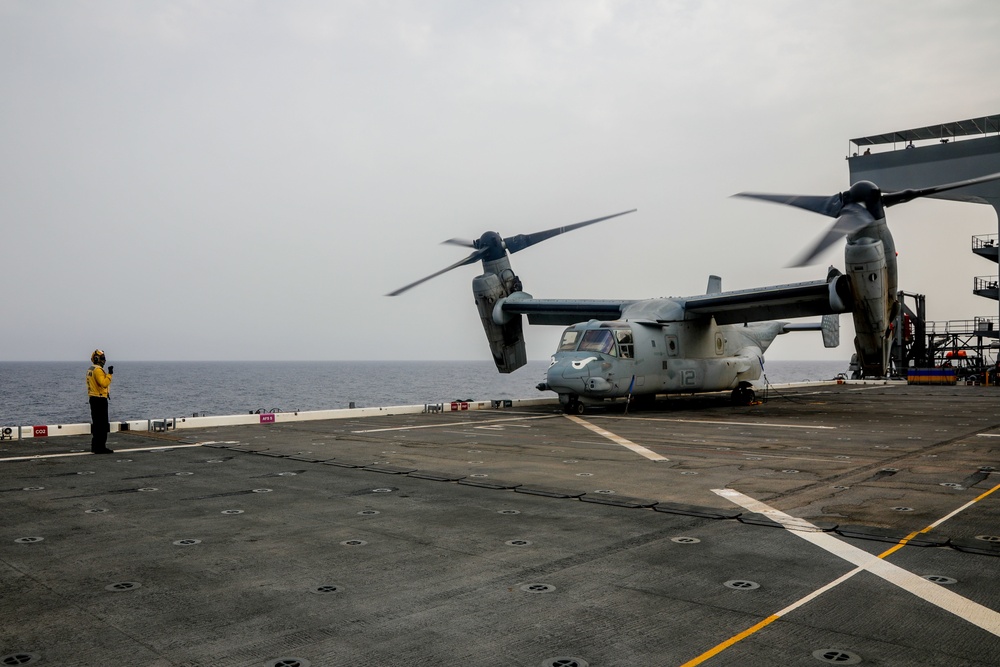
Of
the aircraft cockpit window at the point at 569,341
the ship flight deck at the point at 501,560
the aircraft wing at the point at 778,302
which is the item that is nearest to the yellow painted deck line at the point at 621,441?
the ship flight deck at the point at 501,560

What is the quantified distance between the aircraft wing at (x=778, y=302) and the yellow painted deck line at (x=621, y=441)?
23.8ft

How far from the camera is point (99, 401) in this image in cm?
1371

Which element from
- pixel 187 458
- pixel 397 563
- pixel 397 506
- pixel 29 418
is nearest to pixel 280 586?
pixel 397 563

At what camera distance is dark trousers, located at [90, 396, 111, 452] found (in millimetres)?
13039

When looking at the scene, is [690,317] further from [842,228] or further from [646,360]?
[842,228]

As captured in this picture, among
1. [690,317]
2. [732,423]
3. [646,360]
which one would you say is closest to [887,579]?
[732,423]

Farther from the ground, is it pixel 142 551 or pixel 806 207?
pixel 806 207

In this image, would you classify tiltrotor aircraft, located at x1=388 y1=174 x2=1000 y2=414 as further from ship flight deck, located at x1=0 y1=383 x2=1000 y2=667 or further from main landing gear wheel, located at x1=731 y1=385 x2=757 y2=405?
ship flight deck, located at x1=0 y1=383 x2=1000 y2=667

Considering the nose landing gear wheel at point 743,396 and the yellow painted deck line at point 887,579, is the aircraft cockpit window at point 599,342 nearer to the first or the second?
the nose landing gear wheel at point 743,396

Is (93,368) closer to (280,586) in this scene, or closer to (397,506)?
(397,506)

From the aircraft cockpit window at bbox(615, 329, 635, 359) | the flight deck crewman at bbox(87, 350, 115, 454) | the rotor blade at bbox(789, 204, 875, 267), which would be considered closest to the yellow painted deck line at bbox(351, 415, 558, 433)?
the aircraft cockpit window at bbox(615, 329, 635, 359)

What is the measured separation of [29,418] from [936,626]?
5539 cm

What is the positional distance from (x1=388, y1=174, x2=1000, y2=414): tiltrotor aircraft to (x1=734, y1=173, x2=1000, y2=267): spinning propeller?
0.10 ft

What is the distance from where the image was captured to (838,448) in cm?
1364
